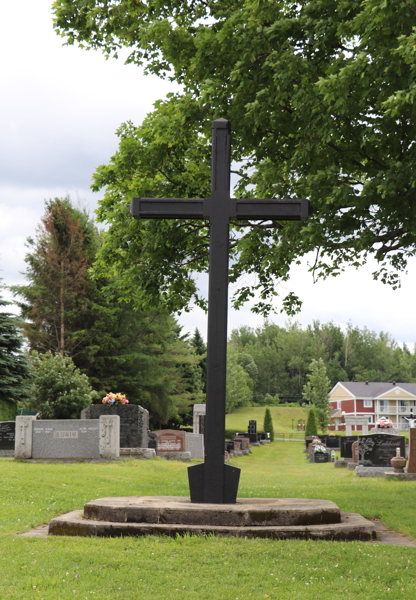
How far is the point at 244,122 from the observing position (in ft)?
35.3

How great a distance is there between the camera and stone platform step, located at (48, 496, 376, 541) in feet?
19.3

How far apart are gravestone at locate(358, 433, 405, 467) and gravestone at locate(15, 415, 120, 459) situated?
843 cm

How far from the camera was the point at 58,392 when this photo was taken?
27.2m

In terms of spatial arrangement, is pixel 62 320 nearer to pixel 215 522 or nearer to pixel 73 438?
pixel 73 438

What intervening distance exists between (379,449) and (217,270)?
51.7 ft

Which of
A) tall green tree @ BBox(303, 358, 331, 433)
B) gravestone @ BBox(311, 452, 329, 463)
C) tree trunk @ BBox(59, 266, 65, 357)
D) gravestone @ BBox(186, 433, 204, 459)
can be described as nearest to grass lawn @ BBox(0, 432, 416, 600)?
gravestone @ BBox(186, 433, 204, 459)

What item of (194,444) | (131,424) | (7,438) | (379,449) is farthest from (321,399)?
(7,438)

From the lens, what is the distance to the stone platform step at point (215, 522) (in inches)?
231

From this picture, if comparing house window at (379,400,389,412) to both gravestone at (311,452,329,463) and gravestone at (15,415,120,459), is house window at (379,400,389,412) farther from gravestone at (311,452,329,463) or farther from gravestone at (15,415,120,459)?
gravestone at (15,415,120,459)

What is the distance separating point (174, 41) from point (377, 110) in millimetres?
4150

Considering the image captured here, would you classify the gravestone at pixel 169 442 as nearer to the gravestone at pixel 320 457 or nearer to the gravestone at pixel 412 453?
the gravestone at pixel 320 457

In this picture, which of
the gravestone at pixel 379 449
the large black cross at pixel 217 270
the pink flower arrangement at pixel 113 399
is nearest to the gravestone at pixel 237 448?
the pink flower arrangement at pixel 113 399

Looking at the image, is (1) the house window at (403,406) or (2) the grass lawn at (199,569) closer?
(2) the grass lawn at (199,569)

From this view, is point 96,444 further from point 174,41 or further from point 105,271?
point 174,41
